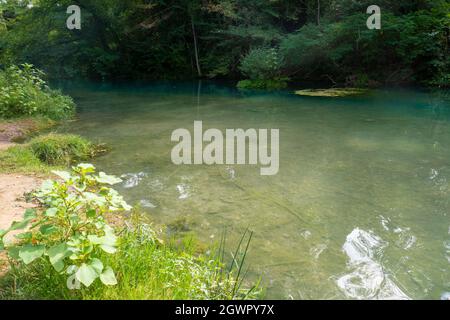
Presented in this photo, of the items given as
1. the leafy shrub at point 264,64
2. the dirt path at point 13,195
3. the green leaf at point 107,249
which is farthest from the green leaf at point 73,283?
the leafy shrub at point 264,64

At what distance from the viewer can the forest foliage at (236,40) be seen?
14.8 meters

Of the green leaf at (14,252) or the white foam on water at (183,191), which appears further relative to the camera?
the white foam on water at (183,191)

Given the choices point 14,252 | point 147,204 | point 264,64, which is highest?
point 264,64

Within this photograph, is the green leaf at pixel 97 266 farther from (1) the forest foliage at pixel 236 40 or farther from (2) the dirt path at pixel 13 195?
(1) the forest foliage at pixel 236 40

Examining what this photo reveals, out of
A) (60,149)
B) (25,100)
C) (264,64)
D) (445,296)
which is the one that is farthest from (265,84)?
(445,296)

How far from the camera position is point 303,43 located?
1612cm

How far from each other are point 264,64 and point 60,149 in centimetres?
1214

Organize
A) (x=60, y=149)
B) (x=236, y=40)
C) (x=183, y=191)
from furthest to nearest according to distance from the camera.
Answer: (x=236, y=40)
(x=60, y=149)
(x=183, y=191)

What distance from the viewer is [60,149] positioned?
5859mm

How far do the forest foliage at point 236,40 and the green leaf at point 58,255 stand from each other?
15.1 m

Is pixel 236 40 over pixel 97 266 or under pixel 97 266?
over

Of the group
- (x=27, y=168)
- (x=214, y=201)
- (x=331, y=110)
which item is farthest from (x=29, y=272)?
(x=331, y=110)

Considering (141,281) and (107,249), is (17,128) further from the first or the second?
(107,249)
